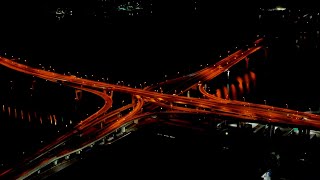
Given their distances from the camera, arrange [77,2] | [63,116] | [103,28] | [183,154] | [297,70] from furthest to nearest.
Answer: [77,2]
[103,28]
[297,70]
[63,116]
[183,154]

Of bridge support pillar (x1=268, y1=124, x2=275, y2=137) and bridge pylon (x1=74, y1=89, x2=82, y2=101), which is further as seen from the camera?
bridge pylon (x1=74, y1=89, x2=82, y2=101)

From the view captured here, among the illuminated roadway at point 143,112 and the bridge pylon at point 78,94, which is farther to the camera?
the bridge pylon at point 78,94

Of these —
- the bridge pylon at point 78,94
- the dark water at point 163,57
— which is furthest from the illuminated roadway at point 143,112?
the dark water at point 163,57

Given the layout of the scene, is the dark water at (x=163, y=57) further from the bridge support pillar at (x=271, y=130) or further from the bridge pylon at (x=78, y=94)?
the bridge pylon at (x=78, y=94)

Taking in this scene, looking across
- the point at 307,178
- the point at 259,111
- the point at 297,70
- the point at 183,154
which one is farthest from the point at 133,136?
the point at 297,70

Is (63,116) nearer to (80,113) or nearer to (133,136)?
(80,113)

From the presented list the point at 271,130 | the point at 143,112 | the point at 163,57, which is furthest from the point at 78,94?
the point at 271,130

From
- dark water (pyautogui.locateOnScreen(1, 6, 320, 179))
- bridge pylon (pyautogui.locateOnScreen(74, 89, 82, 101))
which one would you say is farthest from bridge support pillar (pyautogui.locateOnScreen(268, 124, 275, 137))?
bridge pylon (pyautogui.locateOnScreen(74, 89, 82, 101))

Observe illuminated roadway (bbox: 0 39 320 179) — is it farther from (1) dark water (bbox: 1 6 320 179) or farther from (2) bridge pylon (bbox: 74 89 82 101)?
(1) dark water (bbox: 1 6 320 179)
